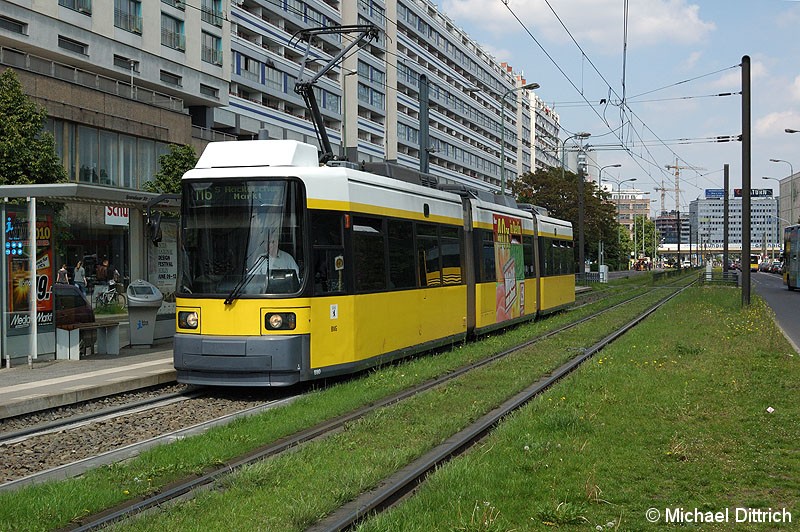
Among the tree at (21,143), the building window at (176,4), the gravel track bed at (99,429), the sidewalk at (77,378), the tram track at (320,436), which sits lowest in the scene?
the gravel track bed at (99,429)

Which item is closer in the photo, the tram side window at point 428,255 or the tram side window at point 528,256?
the tram side window at point 428,255

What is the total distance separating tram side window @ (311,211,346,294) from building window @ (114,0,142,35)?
112ft

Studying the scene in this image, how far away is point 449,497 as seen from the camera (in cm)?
620

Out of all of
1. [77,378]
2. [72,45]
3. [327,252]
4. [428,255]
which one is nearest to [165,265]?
[77,378]

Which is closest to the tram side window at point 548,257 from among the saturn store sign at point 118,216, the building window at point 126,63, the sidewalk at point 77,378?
the saturn store sign at point 118,216

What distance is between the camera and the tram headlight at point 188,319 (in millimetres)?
11656

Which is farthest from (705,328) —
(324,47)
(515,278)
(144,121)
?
(324,47)

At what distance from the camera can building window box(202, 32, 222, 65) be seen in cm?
5000

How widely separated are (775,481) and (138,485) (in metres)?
4.68

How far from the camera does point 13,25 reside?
36844mm

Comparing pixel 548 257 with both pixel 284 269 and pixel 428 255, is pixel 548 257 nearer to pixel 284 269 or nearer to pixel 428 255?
pixel 428 255

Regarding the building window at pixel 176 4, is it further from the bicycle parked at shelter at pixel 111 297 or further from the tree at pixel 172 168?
the bicycle parked at shelter at pixel 111 297

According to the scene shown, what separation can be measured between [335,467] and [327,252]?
502 cm

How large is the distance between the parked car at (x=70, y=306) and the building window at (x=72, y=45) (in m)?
26.4
